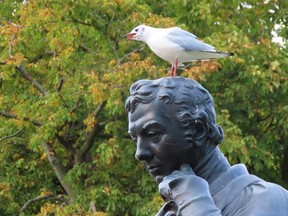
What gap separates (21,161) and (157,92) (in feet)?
39.2

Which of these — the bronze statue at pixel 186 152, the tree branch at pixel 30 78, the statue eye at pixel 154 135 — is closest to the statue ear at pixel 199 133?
the bronze statue at pixel 186 152

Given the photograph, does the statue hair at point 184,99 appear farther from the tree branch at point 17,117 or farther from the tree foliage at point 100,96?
the tree branch at point 17,117

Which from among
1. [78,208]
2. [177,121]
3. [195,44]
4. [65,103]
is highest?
[177,121]

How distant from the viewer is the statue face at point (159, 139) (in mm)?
2803

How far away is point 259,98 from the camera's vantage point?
46.9 ft

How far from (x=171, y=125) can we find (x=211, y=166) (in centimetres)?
17

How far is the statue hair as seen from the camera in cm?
282

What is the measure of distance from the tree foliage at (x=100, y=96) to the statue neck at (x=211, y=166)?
9.45 meters

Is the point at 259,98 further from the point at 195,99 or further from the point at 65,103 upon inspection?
the point at 195,99

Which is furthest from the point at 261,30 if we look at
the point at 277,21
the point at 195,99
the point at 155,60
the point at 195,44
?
the point at 195,99

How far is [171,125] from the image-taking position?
9.21 ft

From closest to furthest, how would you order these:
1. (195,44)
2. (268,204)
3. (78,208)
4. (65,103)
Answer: (268,204) → (195,44) → (78,208) → (65,103)

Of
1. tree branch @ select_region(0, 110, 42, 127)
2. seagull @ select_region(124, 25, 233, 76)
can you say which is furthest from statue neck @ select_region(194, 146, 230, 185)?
tree branch @ select_region(0, 110, 42, 127)

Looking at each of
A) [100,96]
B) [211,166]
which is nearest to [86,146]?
[100,96]
